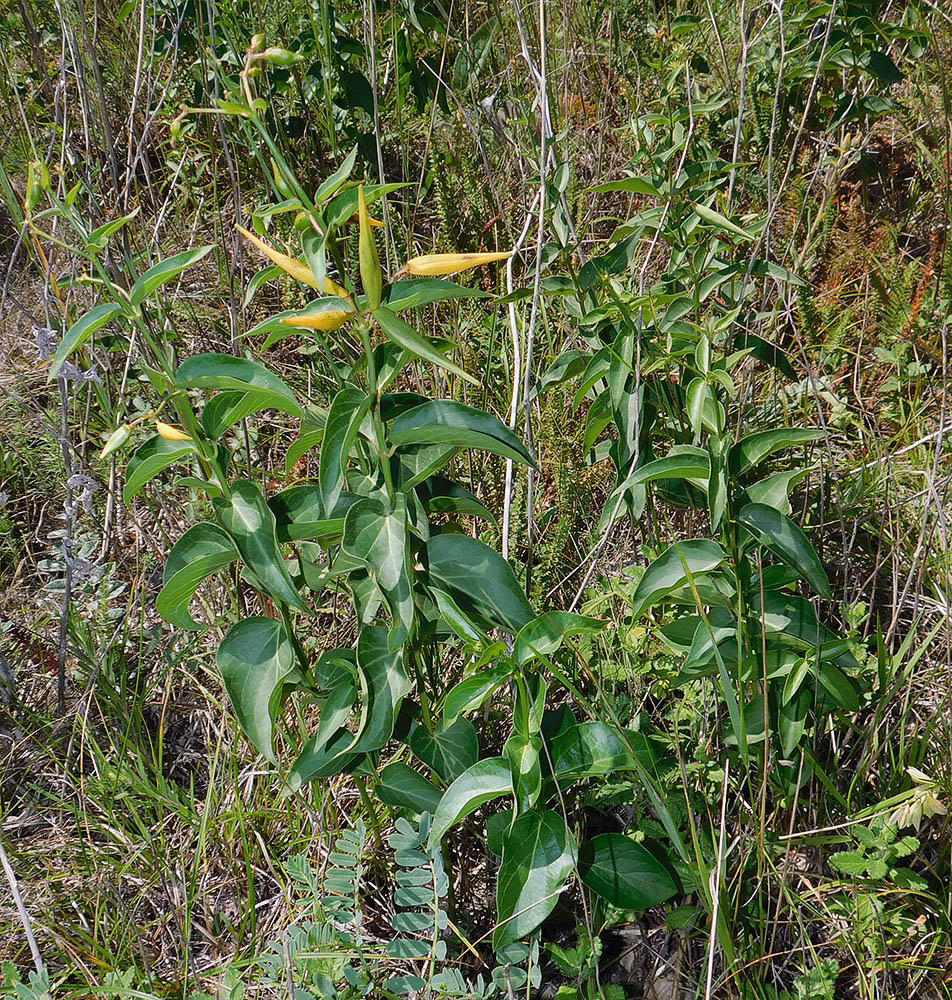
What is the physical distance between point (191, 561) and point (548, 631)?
486 millimetres

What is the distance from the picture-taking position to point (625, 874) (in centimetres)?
124

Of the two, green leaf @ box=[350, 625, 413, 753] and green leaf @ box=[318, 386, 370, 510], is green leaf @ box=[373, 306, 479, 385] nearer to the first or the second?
green leaf @ box=[318, 386, 370, 510]

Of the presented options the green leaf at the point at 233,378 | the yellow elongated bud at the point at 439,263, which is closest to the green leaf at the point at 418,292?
the yellow elongated bud at the point at 439,263

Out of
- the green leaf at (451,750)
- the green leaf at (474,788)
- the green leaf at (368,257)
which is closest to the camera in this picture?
the green leaf at (368,257)

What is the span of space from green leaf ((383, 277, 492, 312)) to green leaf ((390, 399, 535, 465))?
0.43 ft

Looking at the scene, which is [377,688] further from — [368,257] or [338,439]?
[368,257]

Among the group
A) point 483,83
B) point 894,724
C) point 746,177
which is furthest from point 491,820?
point 483,83

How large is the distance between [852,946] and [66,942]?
125 centimetres

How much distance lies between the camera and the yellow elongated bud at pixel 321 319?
0.97 m

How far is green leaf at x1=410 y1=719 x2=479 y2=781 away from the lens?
1.30 m

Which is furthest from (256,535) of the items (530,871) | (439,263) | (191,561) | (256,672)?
(530,871)

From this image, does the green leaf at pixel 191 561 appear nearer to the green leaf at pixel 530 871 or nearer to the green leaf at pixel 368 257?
the green leaf at pixel 368 257

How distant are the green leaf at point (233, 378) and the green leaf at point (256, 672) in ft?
1.08

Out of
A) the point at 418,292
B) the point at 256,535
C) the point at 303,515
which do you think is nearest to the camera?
the point at 418,292
